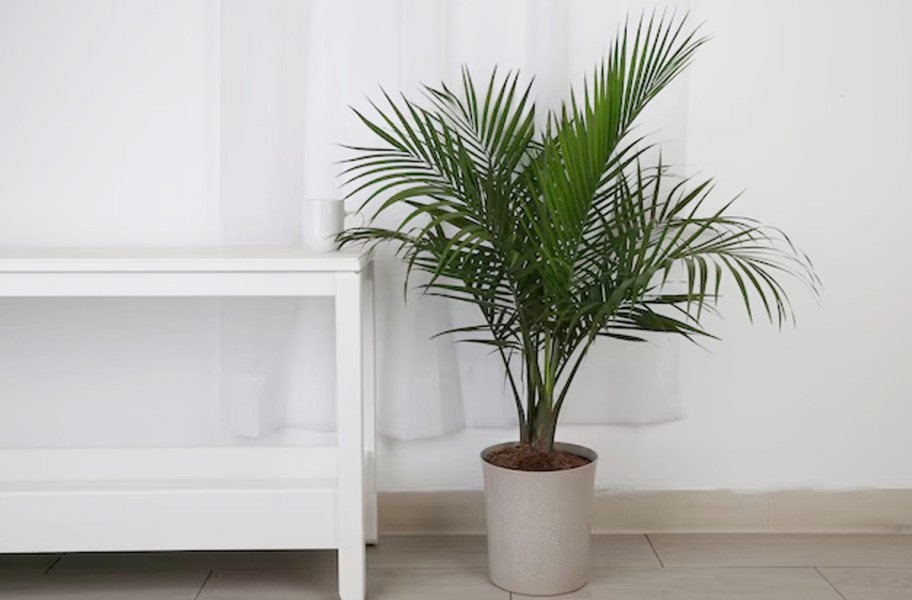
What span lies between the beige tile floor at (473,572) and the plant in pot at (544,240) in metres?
0.14

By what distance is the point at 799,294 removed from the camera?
2318 millimetres

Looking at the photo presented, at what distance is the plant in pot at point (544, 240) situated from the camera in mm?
1805

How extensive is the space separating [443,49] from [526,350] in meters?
0.68

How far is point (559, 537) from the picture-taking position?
1.98 meters

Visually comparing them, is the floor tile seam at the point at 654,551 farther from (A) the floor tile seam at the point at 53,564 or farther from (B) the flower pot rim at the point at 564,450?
(A) the floor tile seam at the point at 53,564

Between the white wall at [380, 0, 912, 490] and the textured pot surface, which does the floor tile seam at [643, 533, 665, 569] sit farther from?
the textured pot surface

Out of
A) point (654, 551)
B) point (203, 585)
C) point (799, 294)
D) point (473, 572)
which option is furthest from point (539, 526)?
point (799, 294)

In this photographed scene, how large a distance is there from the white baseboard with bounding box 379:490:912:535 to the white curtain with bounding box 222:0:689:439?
0.19 m

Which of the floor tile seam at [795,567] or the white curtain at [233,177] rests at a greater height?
the white curtain at [233,177]

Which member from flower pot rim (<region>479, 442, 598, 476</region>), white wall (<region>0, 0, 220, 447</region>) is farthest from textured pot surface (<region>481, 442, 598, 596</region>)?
white wall (<region>0, 0, 220, 447</region>)

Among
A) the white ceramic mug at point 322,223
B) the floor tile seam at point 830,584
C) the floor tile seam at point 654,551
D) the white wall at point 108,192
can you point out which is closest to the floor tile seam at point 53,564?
the white wall at point 108,192

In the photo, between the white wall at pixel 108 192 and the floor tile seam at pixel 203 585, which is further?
the white wall at pixel 108 192

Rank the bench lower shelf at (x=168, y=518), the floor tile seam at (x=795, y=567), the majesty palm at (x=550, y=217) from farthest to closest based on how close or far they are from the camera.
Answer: the floor tile seam at (x=795, y=567)
the bench lower shelf at (x=168, y=518)
the majesty palm at (x=550, y=217)

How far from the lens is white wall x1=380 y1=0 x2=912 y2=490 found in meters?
2.25
